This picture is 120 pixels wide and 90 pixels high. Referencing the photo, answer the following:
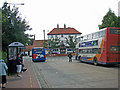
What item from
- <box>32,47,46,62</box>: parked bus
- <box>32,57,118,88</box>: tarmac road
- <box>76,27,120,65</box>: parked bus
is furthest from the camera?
<box>32,47,46,62</box>: parked bus

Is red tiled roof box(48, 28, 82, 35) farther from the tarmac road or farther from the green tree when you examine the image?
the tarmac road

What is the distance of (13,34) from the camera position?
21.8 metres

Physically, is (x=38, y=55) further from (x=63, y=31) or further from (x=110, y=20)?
(x=63, y=31)

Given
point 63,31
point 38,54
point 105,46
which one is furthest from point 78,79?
point 63,31

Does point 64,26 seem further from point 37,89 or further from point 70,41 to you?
point 37,89

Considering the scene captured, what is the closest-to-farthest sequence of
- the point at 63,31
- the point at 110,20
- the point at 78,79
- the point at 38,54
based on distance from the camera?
the point at 78,79, the point at 38,54, the point at 110,20, the point at 63,31

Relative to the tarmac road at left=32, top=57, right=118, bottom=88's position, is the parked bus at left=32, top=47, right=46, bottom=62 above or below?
above

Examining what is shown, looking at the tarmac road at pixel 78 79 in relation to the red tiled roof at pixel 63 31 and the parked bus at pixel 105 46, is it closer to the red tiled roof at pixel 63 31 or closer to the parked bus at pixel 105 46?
the parked bus at pixel 105 46

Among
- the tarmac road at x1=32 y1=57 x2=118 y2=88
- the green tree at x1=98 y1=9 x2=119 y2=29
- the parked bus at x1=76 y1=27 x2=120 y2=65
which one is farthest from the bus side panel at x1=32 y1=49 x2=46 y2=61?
the green tree at x1=98 y1=9 x2=119 y2=29

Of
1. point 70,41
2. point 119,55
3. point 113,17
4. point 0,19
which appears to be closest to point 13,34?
point 0,19

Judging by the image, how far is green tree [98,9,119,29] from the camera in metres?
40.7

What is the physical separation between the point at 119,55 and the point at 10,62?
11850 millimetres

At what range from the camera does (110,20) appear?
4159cm

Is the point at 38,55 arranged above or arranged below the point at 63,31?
below
